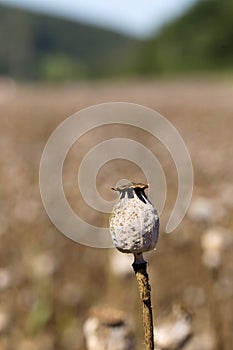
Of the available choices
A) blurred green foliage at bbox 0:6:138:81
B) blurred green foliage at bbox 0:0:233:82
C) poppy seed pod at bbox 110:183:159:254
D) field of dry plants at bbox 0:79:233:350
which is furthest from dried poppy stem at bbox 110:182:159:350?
blurred green foliage at bbox 0:6:138:81

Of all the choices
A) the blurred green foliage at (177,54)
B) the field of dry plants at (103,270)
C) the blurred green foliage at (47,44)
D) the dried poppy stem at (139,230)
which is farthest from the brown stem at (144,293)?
the blurred green foliage at (47,44)

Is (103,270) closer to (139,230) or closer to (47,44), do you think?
(139,230)

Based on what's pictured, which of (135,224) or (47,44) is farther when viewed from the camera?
(47,44)

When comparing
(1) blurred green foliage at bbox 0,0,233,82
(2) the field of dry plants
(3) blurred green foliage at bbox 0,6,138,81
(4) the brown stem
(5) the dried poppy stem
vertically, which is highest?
(3) blurred green foliage at bbox 0,6,138,81

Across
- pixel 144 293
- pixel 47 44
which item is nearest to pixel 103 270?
pixel 144 293

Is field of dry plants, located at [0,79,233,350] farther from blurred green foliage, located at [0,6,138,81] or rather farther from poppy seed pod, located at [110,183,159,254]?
blurred green foliage, located at [0,6,138,81]

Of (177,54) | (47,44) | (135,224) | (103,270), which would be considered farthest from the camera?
(47,44)

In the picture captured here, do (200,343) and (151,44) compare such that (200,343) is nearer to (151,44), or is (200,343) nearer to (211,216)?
(211,216)

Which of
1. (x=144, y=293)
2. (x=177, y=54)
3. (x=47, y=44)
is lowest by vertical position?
(x=144, y=293)
